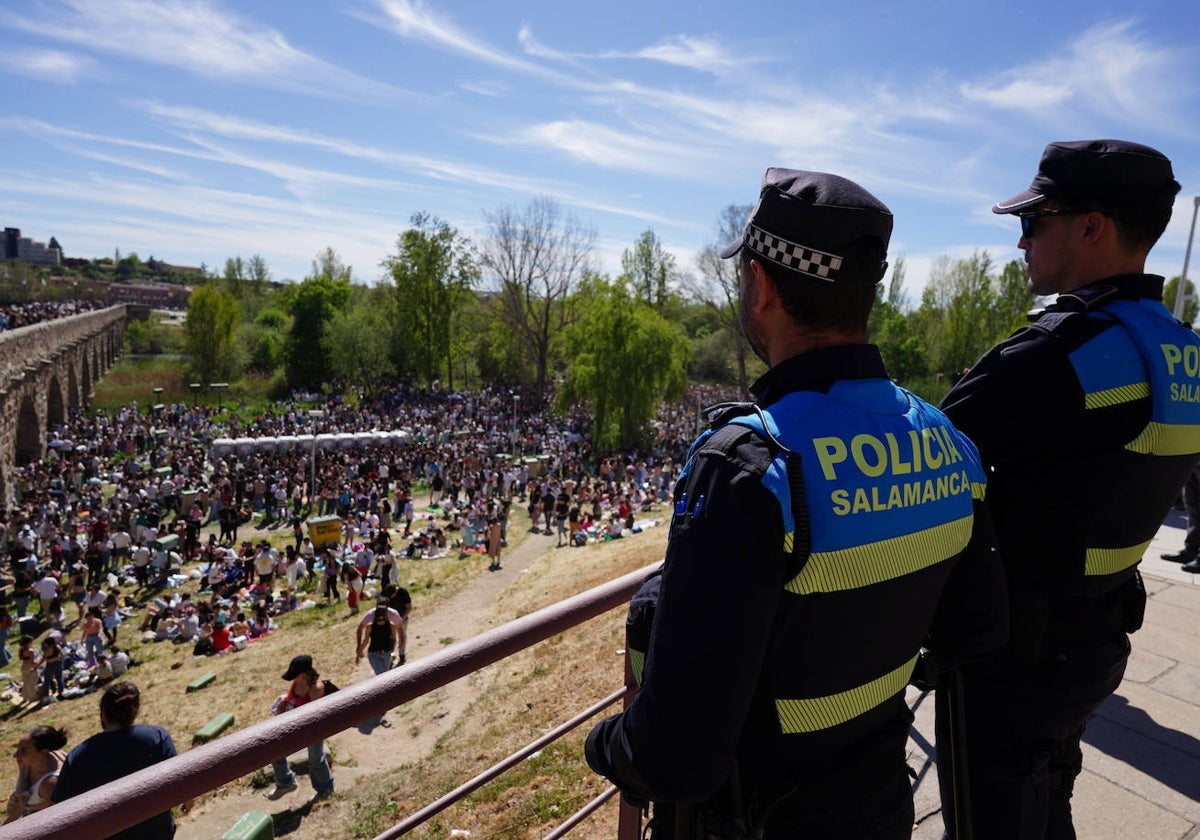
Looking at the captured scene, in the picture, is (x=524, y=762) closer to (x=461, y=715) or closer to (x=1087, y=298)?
(x=461, y=715)

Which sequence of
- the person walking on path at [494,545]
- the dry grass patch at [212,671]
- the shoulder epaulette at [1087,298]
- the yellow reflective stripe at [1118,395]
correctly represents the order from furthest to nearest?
the person walking on path at [494,545], the dry grass patch at [212,671], the shoulder epaulette at [1087,298], the yellow reflective stripe at [1118,395]

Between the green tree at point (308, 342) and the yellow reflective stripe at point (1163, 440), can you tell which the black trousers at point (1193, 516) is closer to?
the yellow reflective stripe at point (1163, 440)

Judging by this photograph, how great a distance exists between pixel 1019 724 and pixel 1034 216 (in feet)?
4.36

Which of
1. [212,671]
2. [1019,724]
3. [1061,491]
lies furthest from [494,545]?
[1061,491]

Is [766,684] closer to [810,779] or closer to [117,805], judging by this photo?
[810,779]

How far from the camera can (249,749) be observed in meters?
1.24

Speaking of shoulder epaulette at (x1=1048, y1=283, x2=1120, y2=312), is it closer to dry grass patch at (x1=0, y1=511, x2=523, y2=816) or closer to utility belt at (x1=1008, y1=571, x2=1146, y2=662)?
utility belt at (x1=1008, y1=571, x2=1146, y2=662)

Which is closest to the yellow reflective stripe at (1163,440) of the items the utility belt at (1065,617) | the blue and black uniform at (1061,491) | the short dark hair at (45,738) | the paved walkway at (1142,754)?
the blue and black uniform at (1061,491)

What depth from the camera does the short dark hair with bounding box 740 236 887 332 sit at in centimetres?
137

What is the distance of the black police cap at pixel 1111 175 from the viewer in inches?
74.6

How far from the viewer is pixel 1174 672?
4.05 meters

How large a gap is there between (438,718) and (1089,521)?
934 cm

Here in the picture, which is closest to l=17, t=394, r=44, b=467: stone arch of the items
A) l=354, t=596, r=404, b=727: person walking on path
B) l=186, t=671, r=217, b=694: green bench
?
l=186, t=671, r=217, b=694: green bench

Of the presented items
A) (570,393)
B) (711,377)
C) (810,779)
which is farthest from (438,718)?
(711,377)
